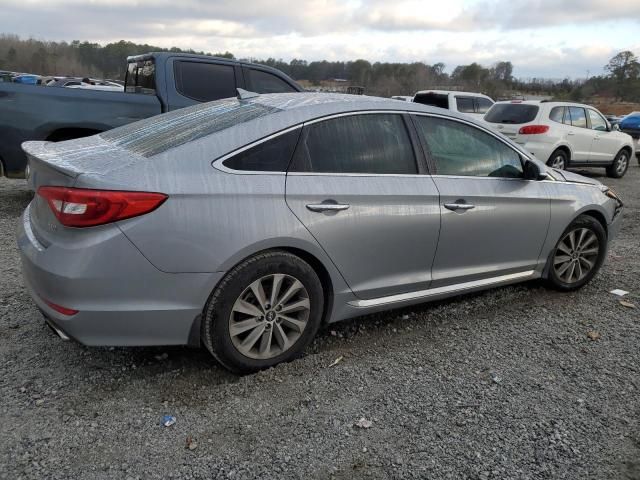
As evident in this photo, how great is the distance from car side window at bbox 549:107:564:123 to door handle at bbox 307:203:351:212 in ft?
31.1

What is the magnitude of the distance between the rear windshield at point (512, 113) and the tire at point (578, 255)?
7.01 m

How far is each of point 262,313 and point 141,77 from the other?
5.36 metres

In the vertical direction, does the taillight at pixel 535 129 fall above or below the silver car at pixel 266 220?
above

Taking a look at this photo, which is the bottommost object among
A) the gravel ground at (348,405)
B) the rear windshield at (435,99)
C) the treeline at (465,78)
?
the gravel ground at (348,405)

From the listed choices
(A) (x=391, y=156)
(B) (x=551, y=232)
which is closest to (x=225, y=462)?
(A) (x=391, y=156)

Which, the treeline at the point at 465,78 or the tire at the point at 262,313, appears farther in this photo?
the treeline at the point at 465,78

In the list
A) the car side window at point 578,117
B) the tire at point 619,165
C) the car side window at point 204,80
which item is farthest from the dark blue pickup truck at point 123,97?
the tire at point 619,165

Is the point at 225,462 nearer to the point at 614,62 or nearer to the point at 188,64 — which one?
the point at 188,64

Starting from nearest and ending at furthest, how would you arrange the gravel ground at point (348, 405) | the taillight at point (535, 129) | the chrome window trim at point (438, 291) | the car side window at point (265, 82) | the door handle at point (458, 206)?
the gravel ground at point (348, 405) < the chrome window trim at point (438, 291) < the door handle at point (458, 206) < the car side window at point (265, 82) < the taillight at point (535, 129)

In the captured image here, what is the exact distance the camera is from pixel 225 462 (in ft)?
7.77

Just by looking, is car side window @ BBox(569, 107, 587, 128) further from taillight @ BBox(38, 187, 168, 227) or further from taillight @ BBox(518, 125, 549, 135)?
taillight @ BBox(38, 187, 168, 227)

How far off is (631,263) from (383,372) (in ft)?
12.4

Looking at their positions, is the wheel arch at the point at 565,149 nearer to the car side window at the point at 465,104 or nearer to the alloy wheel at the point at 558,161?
the alloy wheel at the point at 558,161

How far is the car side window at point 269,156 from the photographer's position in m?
2.85
